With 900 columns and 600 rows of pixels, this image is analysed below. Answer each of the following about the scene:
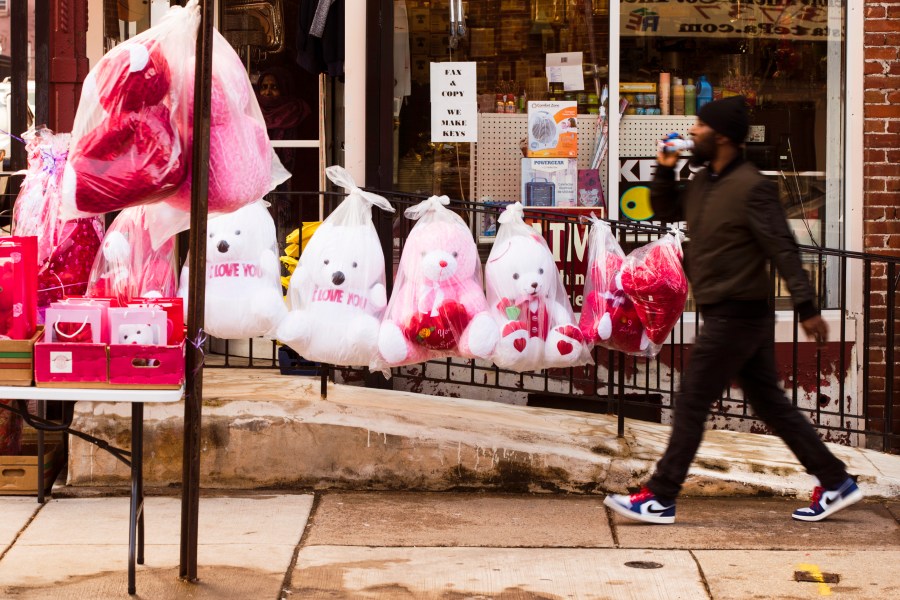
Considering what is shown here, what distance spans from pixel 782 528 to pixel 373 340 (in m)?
2.11

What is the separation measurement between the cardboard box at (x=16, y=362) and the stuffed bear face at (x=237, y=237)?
4.58 ft

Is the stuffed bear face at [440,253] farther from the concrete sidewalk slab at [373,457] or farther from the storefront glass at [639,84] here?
the storefront glass at [639,84]

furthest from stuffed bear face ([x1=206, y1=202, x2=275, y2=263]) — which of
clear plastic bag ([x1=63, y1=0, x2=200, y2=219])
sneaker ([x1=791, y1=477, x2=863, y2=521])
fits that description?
sneaker ([x1=791, y1=477, x2=863, y2=521])

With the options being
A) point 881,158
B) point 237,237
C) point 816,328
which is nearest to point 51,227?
point 237,237

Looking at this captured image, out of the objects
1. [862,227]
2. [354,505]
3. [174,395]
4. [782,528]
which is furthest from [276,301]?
[862,227]

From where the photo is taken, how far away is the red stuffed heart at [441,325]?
5.95 metres

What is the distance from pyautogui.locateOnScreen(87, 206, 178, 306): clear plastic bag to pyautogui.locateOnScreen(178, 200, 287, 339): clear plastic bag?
144mm

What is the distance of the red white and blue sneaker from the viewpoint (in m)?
5.70

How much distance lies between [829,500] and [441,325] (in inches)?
77.1

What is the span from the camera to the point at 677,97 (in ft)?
26.5

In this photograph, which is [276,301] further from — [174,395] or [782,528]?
[782,528]

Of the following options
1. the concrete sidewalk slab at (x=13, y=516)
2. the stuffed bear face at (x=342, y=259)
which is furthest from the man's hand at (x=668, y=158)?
the concrete sidewalk slab at (x=13, y=516)

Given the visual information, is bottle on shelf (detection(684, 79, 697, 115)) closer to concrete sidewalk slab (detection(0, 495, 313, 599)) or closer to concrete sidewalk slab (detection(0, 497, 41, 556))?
concrete sidewalk slab (detection(0, 495, 313, 599))

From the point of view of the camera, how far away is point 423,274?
6020 millimetres
